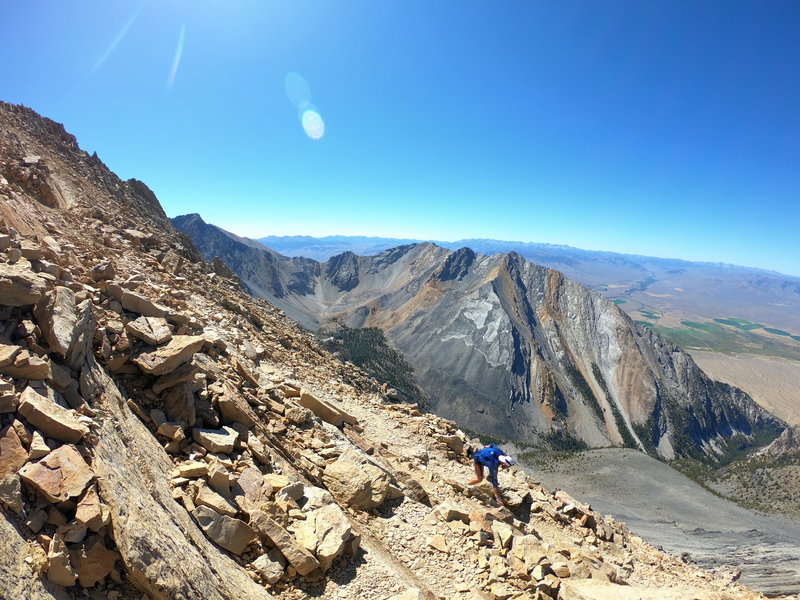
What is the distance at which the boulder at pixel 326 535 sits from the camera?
274 inches

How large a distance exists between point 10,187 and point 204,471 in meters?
20.5

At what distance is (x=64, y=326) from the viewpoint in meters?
6.81

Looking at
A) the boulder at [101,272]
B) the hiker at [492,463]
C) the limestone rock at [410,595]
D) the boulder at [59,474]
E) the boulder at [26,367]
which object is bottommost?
the hiker at [492,463]

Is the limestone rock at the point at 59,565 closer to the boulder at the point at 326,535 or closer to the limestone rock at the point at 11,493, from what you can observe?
the limestone rock at the point at 11,493

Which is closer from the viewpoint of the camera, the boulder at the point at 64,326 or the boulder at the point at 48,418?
the boulder at the point at 48,418

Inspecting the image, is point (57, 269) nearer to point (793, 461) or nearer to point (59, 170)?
point (59, 170)

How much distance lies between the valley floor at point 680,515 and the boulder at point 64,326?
32.3 meters

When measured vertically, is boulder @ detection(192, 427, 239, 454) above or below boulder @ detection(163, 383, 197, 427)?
below

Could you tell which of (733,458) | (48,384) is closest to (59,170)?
(48,384)

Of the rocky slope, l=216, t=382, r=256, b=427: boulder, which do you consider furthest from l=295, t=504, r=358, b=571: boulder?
the rocky slope

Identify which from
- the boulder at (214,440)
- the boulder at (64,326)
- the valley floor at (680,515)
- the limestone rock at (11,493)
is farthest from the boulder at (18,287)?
the valley floor at (680,515)

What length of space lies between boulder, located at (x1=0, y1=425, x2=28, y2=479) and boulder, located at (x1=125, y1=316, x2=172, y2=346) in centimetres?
399

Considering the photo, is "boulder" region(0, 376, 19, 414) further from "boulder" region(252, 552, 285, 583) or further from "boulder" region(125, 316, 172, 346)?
"boulder" region(252, 552, 285, 583)

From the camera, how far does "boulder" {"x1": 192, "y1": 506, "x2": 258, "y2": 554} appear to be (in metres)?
6.34
